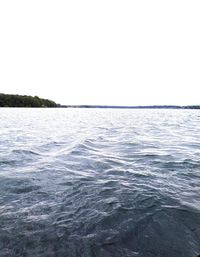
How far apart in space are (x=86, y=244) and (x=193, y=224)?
7.51 feet

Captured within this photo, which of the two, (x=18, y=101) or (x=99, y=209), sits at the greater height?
(x=99, y=209)

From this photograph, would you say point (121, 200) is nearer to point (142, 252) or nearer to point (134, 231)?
point (134, 231)

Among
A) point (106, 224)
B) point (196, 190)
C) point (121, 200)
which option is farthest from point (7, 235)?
point (196, 190)

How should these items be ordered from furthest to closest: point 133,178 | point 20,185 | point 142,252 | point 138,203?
point 133,178 < point 20,185 < point 138,203 < point 142,252

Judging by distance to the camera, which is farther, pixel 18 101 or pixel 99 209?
pixel 18 101

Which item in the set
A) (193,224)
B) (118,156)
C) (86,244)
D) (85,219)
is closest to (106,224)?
(85,219)

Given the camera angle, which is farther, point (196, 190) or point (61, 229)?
point (196, 190)

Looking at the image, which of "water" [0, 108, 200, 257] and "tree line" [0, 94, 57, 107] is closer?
"water" [0, 108, 200, 257]

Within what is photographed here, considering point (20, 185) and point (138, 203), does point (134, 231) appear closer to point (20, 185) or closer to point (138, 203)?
point (138, 203)

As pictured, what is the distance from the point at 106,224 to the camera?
482 centimetres

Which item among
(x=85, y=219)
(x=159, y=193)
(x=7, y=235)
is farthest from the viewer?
(x=159, y=193)

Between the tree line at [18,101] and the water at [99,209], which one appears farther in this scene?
the tree line at [18,101]

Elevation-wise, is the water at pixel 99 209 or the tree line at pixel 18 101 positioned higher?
the water at pixel 99 209

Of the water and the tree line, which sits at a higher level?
the water
